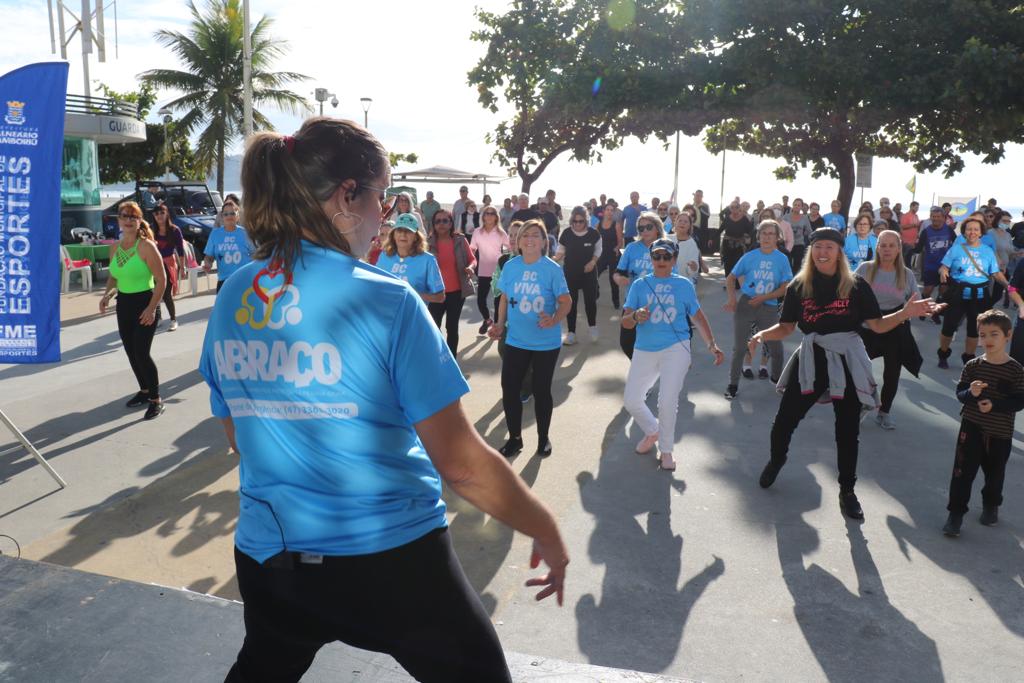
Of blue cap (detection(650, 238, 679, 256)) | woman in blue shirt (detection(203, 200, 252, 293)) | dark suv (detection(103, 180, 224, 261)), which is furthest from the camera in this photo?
dark suv (detection(103, 180, 224, 261))

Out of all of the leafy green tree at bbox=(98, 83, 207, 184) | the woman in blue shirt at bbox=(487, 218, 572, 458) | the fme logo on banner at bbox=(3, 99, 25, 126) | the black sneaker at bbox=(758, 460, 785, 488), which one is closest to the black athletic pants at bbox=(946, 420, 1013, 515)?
the black sneaker at bbox=(758, 460, 785, 488)

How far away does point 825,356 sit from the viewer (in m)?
5.58

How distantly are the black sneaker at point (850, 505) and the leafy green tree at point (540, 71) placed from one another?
1893 cm

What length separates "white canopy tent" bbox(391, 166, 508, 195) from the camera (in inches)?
1106

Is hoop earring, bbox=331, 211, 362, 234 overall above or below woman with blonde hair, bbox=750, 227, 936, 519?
above

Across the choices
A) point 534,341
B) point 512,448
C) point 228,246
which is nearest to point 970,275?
point 534,341

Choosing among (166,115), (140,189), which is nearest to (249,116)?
(140,189)

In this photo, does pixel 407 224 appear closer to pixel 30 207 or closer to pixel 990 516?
pixel 30 207

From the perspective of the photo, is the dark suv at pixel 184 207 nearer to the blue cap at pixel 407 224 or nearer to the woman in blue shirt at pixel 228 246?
the woman in blue shirt at pixel 228 246

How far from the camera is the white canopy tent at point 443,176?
28094mm

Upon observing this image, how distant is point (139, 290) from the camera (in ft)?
24.8

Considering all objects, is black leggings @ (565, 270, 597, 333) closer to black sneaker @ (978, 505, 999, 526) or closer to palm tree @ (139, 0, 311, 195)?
black sneaker @ (978, 505, 999, 526)

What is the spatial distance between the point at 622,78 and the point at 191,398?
16767mm

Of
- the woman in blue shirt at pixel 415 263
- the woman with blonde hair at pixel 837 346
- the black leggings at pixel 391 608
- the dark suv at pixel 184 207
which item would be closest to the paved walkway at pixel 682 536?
the woman with blonde hair at pixel 837 346
